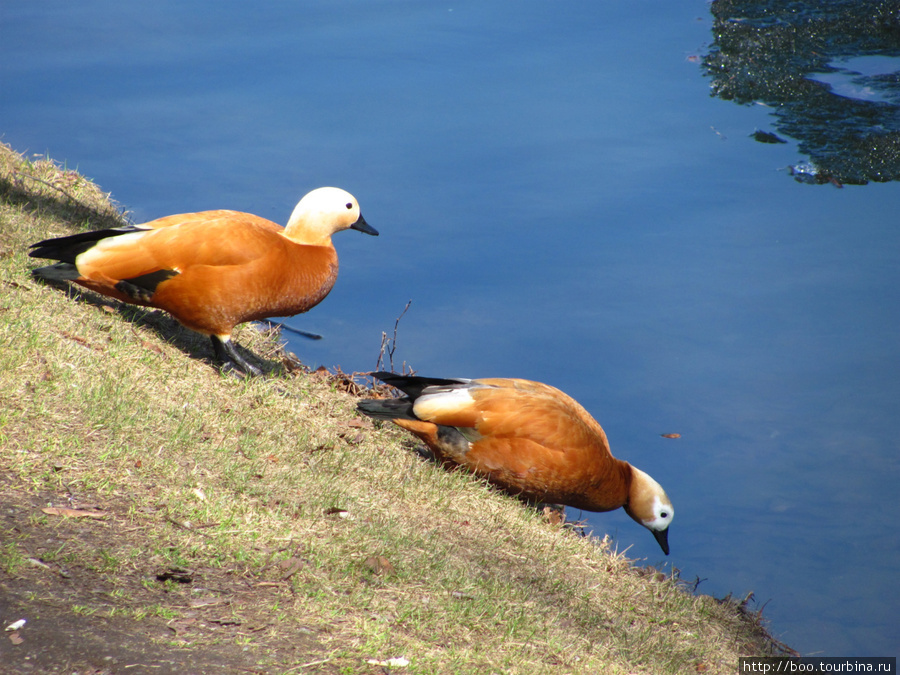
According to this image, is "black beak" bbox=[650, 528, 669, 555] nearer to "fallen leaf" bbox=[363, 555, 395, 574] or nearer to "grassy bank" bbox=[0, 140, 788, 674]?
"grassy bank" bbox=[0, 140, 788, 674]

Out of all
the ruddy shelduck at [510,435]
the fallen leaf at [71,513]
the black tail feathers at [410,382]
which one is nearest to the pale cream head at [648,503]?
the ruddy shelduck at [510,435]

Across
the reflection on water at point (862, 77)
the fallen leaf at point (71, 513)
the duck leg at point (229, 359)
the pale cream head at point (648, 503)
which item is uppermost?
the reflection on water at point (862, 77)

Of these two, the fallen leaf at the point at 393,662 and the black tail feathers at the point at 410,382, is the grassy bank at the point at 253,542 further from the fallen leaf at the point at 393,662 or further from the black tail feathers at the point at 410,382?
the black tail feathers at the point at 410,382

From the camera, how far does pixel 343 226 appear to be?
18.5 feet

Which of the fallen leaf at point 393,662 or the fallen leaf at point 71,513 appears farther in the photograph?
the fallen leaf at point 71,513

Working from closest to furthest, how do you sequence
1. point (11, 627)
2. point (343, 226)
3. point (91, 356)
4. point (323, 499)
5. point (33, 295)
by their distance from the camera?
point (11, 627), point (323, 499), point (91, 356), point (33, 295), point (343, 226)

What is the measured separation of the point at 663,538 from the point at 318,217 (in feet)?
10.5

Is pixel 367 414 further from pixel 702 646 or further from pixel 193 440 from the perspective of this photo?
pixel 702 646

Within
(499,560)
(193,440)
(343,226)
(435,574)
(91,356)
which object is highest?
(343,226)

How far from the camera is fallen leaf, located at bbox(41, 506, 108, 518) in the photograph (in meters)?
3.13

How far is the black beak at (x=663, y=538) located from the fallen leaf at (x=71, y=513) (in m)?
3.71

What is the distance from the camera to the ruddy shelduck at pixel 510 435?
4812mm

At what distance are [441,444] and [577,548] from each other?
100 cm

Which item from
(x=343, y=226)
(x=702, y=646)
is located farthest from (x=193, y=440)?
(x=702, y=646)
